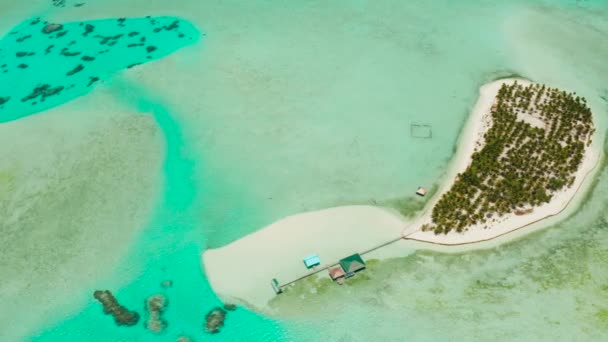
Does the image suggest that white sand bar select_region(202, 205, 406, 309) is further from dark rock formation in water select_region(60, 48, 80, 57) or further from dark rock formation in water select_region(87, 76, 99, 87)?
dark rock formation in water select_region(60, 48, 80, 57)

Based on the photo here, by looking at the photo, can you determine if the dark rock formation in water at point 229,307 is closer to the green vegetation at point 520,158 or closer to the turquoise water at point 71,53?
the green vegetation at point 520,158

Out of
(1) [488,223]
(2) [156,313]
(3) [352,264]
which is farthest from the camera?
(1) [488,223]

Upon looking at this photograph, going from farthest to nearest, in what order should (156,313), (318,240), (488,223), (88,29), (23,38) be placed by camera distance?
(88,29) < (23,38) < (488,223) < (318,240) < (156,313)

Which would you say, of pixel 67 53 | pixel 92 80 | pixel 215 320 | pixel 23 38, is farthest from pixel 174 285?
pixel 23 38

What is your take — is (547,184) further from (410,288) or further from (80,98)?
(80,98)

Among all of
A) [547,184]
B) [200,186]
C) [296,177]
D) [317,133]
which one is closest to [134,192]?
[200,186]

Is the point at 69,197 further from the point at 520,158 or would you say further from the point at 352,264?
the point at 520,158

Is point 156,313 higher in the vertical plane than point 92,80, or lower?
lower
